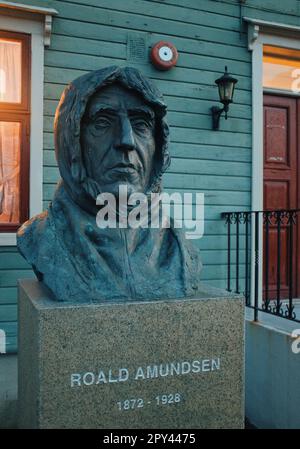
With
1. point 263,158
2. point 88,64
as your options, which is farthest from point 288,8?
point 88,64

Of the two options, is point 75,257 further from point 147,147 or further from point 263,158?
point 263,158

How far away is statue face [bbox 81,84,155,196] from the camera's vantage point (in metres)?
2.10

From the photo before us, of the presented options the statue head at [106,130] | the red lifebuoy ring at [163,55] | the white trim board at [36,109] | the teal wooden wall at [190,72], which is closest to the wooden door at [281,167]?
the teal wooden wall at [190,72]

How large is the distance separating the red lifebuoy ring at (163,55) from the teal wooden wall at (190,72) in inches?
3.5

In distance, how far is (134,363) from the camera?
1.99 meters

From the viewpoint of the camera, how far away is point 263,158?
210 inches

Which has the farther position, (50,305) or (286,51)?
(286,51)

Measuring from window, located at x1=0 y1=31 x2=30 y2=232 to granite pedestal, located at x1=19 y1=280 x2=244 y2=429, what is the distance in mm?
2185

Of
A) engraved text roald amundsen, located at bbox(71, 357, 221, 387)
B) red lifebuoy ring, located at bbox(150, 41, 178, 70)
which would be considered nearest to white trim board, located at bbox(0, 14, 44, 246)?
red lifebuoy ring, located at bbox(150, 41, 178, 70)

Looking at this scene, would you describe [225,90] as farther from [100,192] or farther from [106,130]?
[100,192]

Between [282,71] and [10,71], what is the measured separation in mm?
3348

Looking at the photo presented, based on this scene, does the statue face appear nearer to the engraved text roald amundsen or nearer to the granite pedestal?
the granite pedestal

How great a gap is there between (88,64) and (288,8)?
2.61 metres

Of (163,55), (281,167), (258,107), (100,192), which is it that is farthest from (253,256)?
(100,192)
